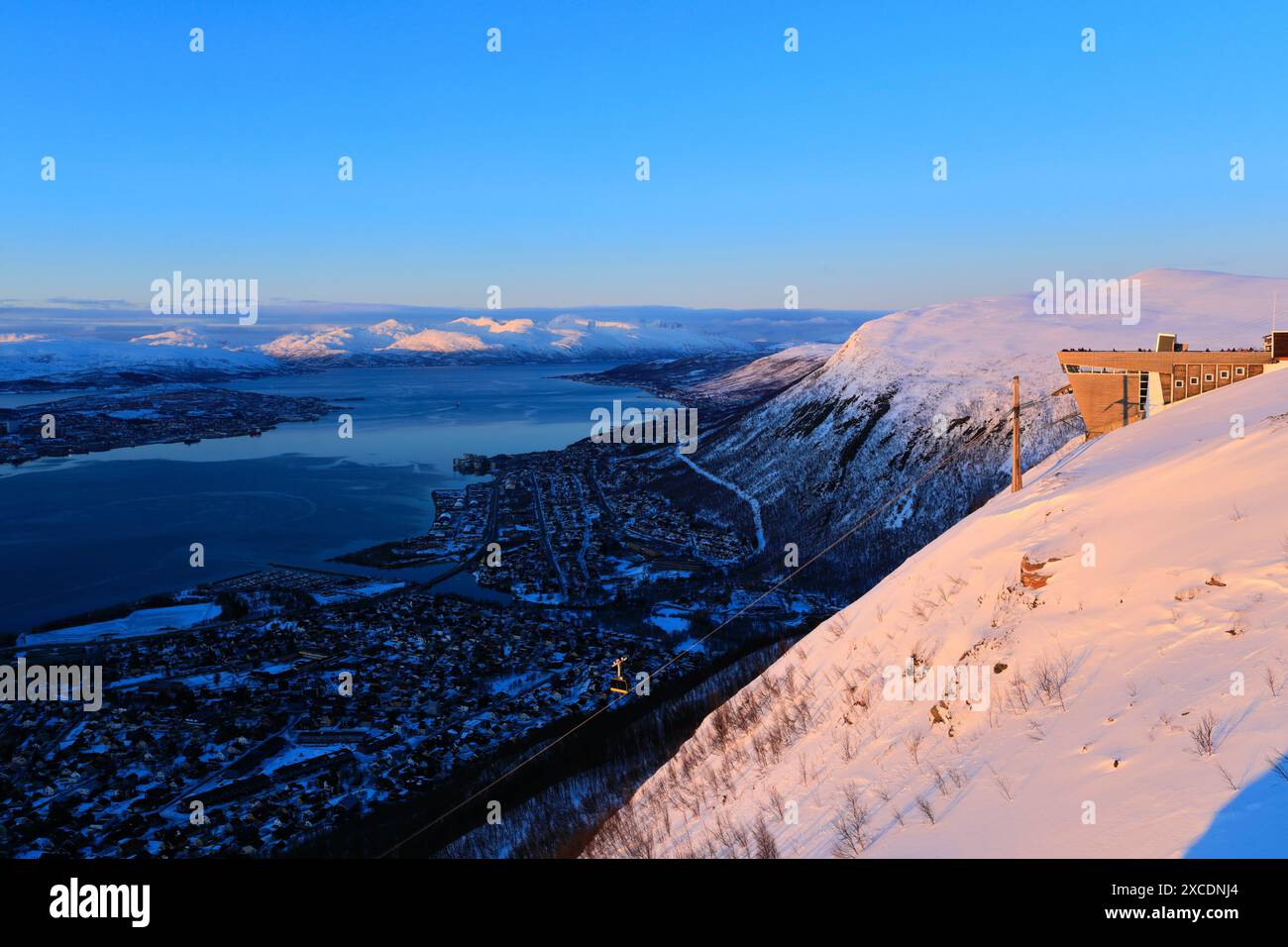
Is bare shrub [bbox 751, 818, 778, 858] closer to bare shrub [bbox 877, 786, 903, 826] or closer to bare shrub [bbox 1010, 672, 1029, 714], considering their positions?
bare shrub [bbox 877, 786, 903, 826]

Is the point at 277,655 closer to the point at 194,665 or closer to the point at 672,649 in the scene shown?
the point at 194,665

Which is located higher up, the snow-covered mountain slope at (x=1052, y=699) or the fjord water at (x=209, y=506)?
the snow-covered mountain slope at (x=1052, y=699)
